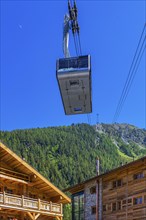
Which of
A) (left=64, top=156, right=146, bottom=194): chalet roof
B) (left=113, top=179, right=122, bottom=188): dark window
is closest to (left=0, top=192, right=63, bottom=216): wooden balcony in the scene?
(left=64, top=156, right=146, bottom=194): chalet roof

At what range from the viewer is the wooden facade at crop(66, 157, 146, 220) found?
27.4 m

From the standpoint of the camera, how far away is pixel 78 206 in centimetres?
3538

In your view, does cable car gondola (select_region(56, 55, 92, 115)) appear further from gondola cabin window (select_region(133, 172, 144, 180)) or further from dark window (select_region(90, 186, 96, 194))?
dark window (select_region(90, 186, 96, 194))

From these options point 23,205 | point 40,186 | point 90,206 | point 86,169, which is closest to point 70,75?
point 23,205

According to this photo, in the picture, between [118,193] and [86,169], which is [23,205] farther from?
[86,169]

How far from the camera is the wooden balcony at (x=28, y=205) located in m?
24.9

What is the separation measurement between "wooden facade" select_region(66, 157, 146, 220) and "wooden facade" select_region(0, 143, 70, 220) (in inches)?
133

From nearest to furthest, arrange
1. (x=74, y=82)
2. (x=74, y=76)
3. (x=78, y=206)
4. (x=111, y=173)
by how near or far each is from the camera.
Result: (x=74, y=82), (x=74, y=76), (x=111, y=173), (x=78, y=206)

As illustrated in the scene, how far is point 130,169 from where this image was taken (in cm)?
2892

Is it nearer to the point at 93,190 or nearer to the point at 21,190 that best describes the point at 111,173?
the point at 93,190

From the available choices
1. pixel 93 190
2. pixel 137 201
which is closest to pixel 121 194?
pixel 137 201

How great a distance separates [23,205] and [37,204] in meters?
1.57

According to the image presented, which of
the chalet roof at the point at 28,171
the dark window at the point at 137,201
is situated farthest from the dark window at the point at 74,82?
the dark window at the point at 137,201

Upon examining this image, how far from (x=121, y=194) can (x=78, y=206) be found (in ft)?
23.3
